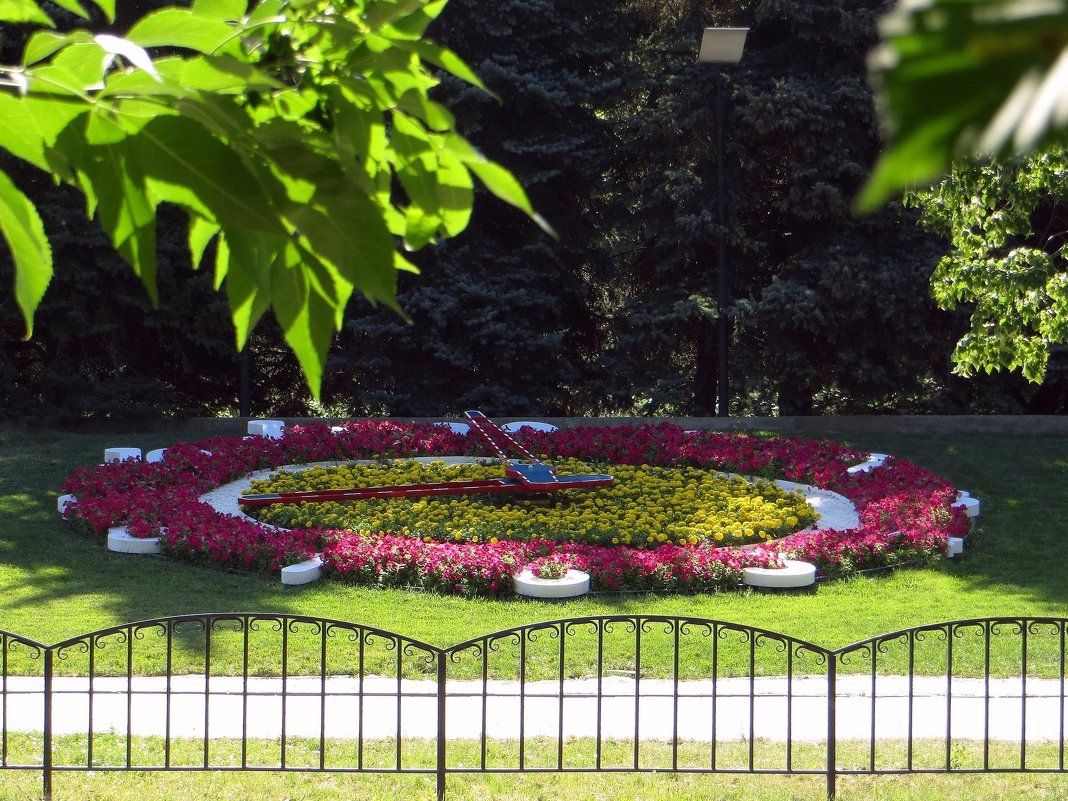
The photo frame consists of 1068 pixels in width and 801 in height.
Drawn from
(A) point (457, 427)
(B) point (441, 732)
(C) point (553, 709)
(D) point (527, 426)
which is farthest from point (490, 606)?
(A) point (457, 427)

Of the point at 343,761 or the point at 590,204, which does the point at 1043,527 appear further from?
the point at 590,204

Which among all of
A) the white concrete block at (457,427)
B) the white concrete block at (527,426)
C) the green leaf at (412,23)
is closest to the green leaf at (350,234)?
the green leaf at (412,23)

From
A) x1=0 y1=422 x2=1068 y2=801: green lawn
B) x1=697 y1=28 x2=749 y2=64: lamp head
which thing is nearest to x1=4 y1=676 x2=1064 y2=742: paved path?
x1=0 y1=422 x2=1068 y2=801: green lawn

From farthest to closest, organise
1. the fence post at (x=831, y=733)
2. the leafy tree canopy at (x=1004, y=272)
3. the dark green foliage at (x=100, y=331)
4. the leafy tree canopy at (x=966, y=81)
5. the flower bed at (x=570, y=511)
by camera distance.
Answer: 1. the dark green foliage at (x=100, y=331)
2. the flower bed at (x=570, y=511)
3. the leafy tree canopy at (x=1004, y=272)
4. the fence post at (x=831, y=733)
5. the leafy tree canopy at (x=966, y=81)

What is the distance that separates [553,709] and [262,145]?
664 centimetres

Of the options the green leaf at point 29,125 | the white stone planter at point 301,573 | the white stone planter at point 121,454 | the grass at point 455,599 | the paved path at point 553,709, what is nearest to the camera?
the green leaf at point 29,125

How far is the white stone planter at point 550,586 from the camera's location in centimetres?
980

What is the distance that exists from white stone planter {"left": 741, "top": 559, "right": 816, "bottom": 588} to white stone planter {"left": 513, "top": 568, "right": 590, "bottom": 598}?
1.50 metres

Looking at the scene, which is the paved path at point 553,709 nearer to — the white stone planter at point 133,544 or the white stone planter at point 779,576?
the white stone planter at point 779,576

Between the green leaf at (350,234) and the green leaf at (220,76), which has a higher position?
the green leaf at (220,76)

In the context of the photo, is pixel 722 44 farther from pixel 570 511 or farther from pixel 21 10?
pixel 21 10

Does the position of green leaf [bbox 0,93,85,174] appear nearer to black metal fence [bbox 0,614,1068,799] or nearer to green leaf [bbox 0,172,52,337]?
green leaf [bbox 0,172,52,337]

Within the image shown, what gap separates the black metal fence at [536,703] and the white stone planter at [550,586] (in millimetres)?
738

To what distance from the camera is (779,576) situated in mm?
10117
